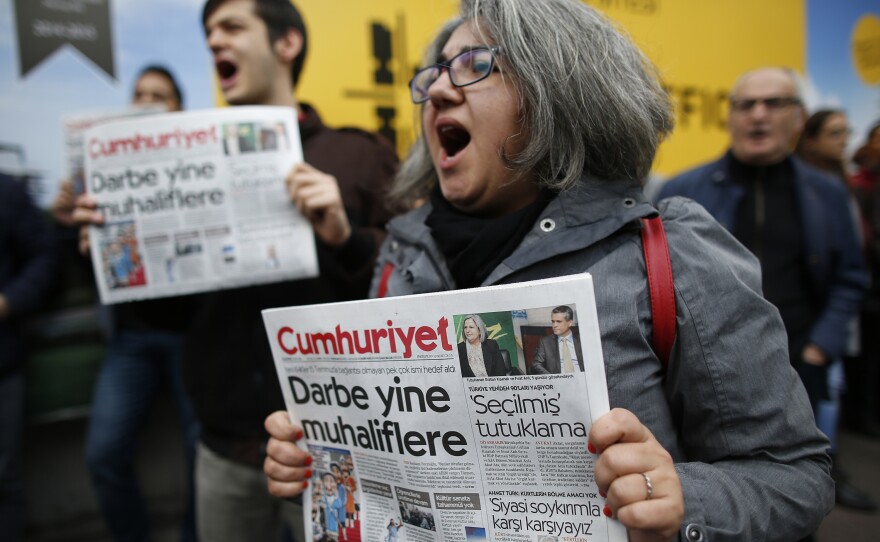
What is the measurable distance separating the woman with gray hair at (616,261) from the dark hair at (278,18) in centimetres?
81

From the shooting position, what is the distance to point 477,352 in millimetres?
827

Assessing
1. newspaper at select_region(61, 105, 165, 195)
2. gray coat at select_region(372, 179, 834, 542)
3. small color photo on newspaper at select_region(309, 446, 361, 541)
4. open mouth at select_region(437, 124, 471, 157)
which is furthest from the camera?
newspaper at select_region(61, 105, 165, 195)

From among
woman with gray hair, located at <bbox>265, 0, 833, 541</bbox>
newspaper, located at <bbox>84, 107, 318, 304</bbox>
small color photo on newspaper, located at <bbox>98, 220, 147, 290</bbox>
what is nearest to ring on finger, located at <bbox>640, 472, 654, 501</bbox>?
woman with gray hair, located at <bbox>265, 0, 833, 541</bbox>

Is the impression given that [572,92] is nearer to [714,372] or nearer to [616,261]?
[616,261]

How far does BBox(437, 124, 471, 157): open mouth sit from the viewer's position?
1160mm

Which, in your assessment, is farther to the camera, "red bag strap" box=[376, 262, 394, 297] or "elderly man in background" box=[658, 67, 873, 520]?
"elderly man in background" box=[658, 67, 873, 520]

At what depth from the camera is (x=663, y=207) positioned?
40.6 inches

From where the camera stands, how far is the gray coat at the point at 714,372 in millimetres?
885

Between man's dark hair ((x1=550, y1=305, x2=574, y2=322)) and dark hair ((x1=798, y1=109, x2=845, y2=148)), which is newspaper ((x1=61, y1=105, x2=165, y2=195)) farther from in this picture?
dark hair ((x1=798, y1=109, x2=845, y2=148))

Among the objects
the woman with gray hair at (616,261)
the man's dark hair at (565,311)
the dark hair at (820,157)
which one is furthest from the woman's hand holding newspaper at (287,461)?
the dark hair at (820,157)

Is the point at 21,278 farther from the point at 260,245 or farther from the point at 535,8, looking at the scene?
the point at 535,8

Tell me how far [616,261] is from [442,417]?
14.1 inches

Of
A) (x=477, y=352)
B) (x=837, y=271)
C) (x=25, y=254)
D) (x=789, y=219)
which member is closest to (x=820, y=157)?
(x=837, y=271)

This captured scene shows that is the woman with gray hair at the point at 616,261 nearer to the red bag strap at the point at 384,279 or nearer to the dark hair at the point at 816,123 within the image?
the red bag strap at the point at 384,279
